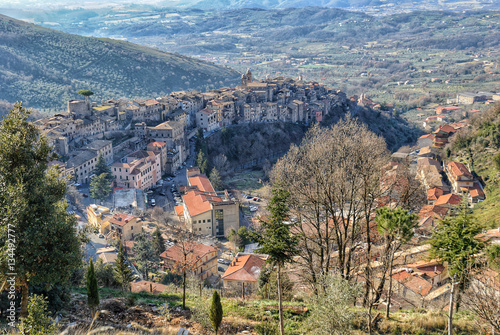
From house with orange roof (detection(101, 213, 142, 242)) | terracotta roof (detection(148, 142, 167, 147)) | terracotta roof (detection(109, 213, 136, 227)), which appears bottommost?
house with orange roof (detection(101, 213, 142, 242))

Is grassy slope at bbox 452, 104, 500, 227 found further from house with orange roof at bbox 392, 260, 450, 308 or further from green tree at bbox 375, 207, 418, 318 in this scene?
green tree at bbox 375, 207, 418, 318

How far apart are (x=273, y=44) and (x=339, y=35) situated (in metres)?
33.3

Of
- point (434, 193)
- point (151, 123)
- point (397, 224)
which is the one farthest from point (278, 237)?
point (151, 123)

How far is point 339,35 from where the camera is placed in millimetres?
199875

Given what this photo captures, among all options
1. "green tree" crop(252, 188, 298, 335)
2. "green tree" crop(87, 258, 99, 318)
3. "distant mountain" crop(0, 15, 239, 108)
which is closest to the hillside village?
"green tree" crop(87, 258, 99, 318)

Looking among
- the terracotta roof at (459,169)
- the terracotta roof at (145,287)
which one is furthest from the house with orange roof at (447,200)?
the terracotta roof at (145,287)

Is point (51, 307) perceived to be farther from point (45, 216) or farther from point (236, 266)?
point (236, 266)

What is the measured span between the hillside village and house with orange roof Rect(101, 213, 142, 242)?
0.07 m

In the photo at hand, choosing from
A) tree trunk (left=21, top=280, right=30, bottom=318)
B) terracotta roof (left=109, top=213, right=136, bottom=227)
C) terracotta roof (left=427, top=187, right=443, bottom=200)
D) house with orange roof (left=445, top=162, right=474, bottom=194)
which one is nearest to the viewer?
tree trunk (left=21, top=280, right=30, bottom=318)

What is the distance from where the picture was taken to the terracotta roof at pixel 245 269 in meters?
21.9

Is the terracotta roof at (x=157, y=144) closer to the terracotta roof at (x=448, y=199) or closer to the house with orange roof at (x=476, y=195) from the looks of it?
the terracotta roof at (x=448, y=199)

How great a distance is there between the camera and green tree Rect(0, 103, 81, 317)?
8.64 meters

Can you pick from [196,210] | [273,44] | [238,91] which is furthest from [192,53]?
[196,210]

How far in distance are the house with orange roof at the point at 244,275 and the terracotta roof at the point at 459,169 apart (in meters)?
19.2
